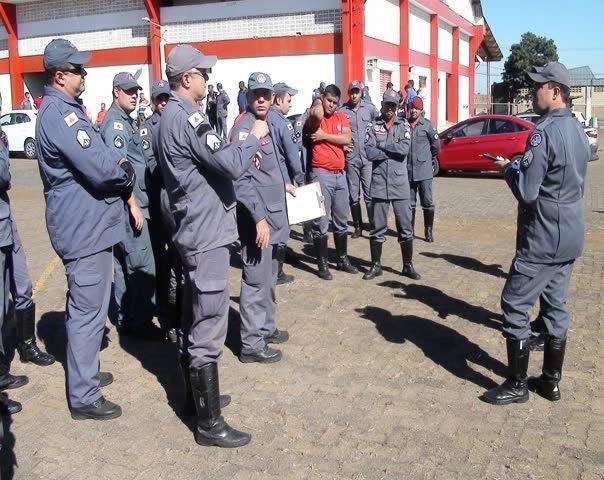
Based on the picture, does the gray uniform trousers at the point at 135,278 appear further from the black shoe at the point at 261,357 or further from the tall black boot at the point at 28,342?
the black shoe at the point at 261,357

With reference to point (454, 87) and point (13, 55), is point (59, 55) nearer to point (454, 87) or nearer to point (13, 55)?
point (13, 55)

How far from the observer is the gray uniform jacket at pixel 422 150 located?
893 cm

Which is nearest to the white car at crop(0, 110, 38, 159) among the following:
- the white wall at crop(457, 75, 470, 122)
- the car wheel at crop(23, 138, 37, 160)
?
the car wheel at crop(23, 138, 37, 160)

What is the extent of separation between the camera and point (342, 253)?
7617 millimetres

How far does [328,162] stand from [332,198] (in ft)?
1.43

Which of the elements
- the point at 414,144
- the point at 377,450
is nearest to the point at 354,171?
the point at 414,144

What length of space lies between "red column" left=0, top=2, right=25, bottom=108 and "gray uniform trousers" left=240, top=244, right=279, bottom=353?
1085 inches

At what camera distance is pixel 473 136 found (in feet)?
54.8

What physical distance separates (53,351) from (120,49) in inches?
912

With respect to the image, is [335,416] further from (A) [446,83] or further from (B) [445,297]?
(A) [446,83]

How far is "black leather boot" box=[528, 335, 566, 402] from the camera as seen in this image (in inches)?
167

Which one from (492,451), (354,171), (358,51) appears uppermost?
(358,51)

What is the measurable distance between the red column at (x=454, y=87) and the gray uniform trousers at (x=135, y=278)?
103 ft

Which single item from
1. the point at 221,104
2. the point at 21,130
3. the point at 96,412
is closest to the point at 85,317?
the point at 96,412
